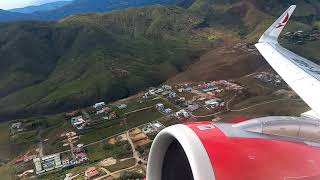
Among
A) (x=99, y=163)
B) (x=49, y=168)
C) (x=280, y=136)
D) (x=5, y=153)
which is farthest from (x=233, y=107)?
(x=280, y=136)

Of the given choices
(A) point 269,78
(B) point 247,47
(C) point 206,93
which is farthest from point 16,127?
(B) point 247,47

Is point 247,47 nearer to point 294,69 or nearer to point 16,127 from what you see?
point 16,127

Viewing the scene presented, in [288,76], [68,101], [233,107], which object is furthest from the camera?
[68,101]

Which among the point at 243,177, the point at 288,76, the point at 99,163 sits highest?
the point at 243,177

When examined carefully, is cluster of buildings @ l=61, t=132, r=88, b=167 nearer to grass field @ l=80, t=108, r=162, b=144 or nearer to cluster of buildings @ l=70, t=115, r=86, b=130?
grass field @ l=80, t=108, r=162, b=144

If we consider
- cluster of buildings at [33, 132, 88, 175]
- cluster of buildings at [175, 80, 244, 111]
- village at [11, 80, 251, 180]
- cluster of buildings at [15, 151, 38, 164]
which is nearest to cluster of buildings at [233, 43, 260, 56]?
cluster of buildings at [175, 80, 244, 111]

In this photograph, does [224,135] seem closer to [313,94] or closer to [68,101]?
[313,94]
